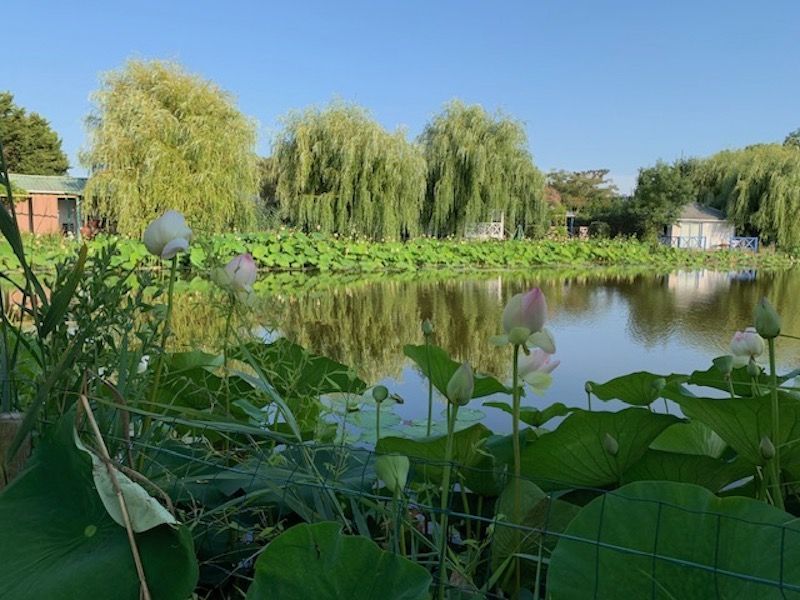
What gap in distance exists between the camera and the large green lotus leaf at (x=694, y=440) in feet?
2.72

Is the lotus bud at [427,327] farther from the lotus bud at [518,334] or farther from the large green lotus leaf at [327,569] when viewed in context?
the large green lotus leaf at [327,569]

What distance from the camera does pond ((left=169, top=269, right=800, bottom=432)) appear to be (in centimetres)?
373

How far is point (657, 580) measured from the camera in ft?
1.55

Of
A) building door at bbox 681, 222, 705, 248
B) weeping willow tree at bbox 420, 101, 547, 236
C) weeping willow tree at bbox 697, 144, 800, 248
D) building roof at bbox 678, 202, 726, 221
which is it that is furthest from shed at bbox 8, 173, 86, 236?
building door at bbox 681, 222, 705, 248

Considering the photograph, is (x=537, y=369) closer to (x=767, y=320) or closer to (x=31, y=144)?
(x=767, y=320)

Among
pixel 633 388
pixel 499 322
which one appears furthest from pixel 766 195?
pixel 633 388

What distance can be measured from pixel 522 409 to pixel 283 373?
1.32ft

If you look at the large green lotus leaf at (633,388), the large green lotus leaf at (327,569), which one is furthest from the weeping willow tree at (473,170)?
the large green lotus leaf at (327,569)

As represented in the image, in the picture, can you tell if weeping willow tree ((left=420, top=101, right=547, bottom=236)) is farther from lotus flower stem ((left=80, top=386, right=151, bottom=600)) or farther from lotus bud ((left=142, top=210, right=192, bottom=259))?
lotus flower stem ((left=80, top=386, right=151, bottom=600))

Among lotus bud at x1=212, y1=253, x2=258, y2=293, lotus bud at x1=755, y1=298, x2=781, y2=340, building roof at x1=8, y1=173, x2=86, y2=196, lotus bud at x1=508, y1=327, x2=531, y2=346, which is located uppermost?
building roof at x1=8, y1=173, x2=86, y2=196

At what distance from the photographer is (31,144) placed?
936 inches

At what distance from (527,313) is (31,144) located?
27.2m

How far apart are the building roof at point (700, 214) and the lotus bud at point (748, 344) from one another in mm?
23557

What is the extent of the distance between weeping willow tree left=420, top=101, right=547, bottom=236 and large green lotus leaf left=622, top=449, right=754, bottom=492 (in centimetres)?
1355
